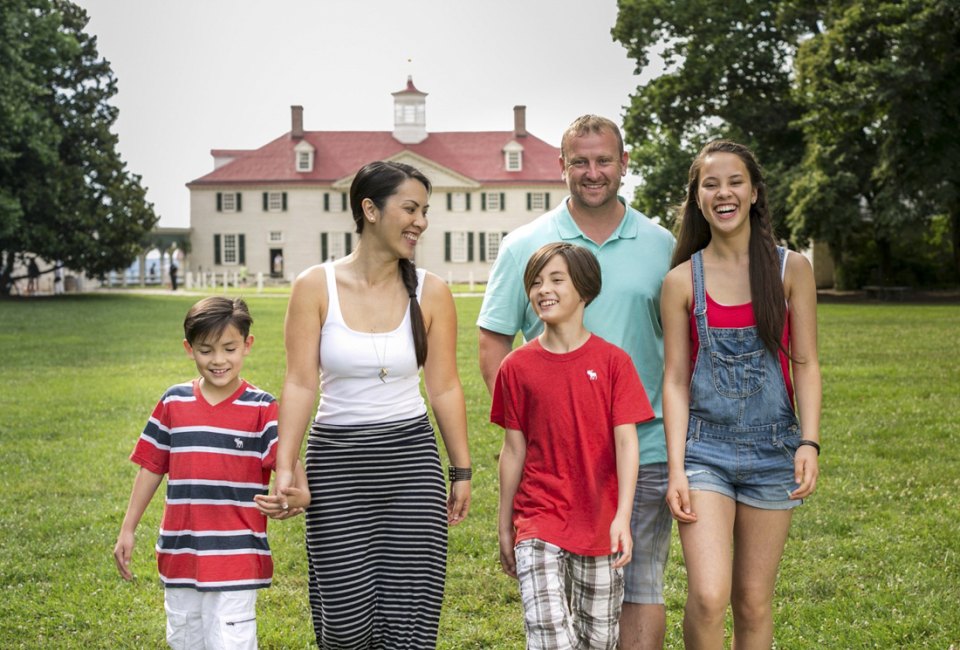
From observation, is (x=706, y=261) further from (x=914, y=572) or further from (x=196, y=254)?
(x=196, y=254)

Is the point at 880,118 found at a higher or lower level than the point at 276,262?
higher

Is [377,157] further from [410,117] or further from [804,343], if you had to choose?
[804,343]

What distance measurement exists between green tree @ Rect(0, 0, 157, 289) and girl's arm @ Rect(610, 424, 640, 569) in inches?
1535

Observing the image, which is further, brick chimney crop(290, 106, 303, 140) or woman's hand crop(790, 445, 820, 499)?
brick chimney crop(290, 106, 303, 140)

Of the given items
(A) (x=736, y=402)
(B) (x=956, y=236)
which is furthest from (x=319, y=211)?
(A) (x=736, y=402)

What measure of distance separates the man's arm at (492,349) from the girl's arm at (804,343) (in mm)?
1091

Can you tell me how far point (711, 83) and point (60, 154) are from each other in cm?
2611

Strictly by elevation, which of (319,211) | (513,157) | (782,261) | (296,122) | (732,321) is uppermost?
(296,122)

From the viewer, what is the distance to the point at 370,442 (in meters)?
3.92

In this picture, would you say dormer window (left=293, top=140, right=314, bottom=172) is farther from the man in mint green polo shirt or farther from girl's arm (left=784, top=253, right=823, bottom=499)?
girl's arm (left=784, top=253, right=823, bottom=499)

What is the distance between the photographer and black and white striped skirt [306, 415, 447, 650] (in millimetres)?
3904

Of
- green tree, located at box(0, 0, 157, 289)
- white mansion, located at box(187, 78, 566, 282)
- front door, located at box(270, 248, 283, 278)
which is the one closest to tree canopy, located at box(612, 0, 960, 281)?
green tree, located at box(0, 0, 157, 289)

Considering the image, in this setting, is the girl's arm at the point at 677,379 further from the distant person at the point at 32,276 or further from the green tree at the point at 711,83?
the distant person at the point at 32,276

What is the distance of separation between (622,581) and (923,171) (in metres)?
32.9
